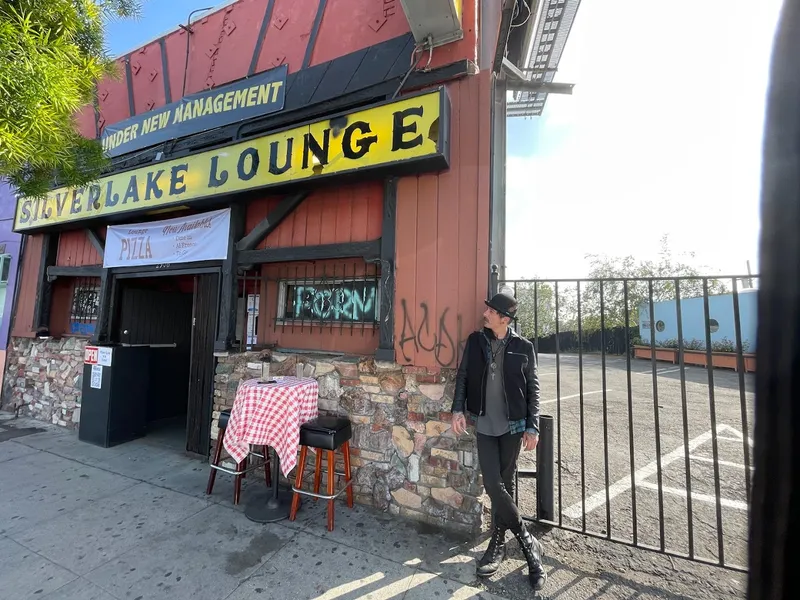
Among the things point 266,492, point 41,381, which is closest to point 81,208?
point 41,381

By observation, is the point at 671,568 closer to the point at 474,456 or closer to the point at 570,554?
the point at 570,554

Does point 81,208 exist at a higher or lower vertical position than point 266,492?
higher

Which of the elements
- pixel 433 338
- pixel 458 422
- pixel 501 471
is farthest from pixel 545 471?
pixel 433 338

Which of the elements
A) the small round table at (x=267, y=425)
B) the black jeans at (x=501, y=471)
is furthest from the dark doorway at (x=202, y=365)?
the black jeans at (x=501, y=471)

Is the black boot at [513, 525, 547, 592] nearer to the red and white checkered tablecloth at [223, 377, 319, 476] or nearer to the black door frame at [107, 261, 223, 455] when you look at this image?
the red and white checkered tablecloth at [223, 377, 319, 476]

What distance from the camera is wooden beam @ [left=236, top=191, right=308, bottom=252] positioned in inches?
174

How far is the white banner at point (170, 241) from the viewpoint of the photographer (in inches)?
189

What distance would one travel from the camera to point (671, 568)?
2.80 m

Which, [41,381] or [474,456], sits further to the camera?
[41,381]

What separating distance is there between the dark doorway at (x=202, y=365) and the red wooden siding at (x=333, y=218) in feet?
3.77

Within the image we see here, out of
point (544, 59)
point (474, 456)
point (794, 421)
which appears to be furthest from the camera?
point (544, 59)

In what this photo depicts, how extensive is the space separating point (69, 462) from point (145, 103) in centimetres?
564

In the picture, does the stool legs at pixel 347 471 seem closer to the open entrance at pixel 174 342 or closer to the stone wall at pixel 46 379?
the open entrance at pixel 174 342

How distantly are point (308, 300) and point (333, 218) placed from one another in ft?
3.54
